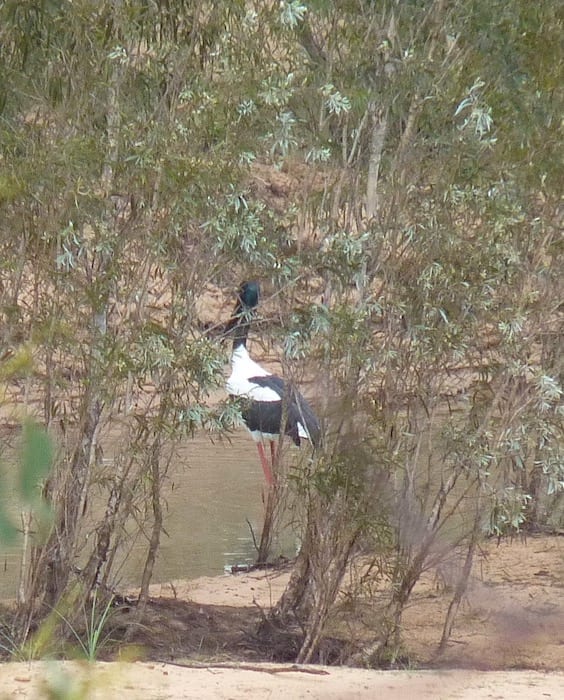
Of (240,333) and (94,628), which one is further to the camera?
(240,333)

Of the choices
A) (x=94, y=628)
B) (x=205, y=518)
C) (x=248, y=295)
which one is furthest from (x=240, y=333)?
(x=205, y=518)

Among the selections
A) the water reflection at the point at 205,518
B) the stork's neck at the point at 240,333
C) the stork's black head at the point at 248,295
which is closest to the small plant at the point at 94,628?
the water reflection at the point at 205,518

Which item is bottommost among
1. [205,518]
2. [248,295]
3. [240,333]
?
[205,518]

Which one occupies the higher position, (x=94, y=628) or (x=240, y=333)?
(x=240, y=333)

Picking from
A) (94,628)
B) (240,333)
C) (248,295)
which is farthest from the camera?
(240,333)

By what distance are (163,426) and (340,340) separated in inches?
32.2

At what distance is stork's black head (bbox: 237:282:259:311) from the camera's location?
5.44m

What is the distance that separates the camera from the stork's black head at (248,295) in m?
5.44

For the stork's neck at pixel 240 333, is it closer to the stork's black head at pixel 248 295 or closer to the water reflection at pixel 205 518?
the stork's black head at pixel 248 295

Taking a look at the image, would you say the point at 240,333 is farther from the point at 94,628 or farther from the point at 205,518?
the point at 205,518

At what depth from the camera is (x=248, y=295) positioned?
5535 millimetres

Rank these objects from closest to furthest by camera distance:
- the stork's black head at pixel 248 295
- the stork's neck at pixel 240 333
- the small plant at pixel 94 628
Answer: the small plant at pixel 94 628, the stork's neck at pixel 240 333, the stork's black head at pixel 248 295

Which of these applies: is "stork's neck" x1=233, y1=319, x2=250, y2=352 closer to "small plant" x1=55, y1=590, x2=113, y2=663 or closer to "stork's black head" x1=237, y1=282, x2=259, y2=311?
"stork's black head" x1=237, y1=282, x2=259, y2=311

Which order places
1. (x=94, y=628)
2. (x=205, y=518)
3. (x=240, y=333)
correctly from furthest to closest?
→ (x=205, y=518) → (x=240, y=333) → (x=94, y=628)
